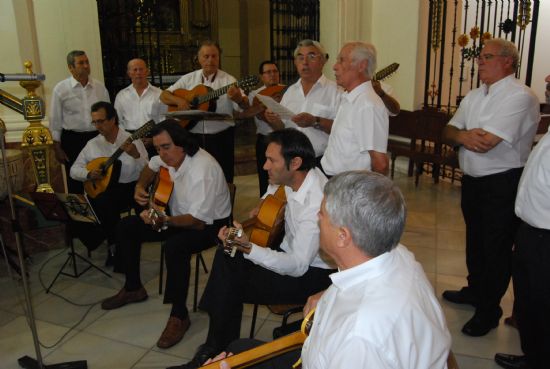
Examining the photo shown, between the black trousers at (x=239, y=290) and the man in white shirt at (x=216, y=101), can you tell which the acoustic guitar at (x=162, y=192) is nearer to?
the black trousers at (x=239, y=290)

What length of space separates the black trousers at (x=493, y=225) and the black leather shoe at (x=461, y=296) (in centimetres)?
27

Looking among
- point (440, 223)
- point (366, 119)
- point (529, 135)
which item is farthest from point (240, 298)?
point (440, 223)

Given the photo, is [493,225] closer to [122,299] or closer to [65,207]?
[122,299]

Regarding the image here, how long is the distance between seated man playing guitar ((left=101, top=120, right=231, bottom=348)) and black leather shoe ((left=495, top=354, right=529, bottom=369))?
182 centimetres

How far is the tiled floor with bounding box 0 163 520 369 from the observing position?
2789 millimetres

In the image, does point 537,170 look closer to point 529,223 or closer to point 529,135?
point 529,223

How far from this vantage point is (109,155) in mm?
4086

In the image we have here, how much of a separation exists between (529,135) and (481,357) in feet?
4.28

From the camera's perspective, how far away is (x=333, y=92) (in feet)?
12.9

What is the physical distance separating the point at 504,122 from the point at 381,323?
6.36 feet

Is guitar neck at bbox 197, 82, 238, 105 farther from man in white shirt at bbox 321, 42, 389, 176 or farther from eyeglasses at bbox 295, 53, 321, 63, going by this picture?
man in white shirt at bbox 321, 42, 389, 176

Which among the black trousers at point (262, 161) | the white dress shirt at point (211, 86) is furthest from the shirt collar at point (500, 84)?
the white dress shirt at point (211, 86)

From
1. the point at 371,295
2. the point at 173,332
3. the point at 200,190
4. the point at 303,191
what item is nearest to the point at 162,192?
the point at 200,190

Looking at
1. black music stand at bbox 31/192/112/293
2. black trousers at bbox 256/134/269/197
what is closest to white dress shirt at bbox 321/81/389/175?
black trousers at bbox 256/134/269/197
